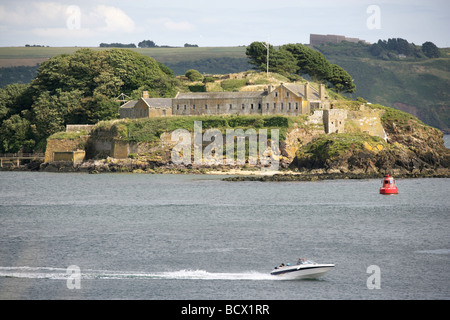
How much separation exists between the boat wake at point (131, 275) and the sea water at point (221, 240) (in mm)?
63

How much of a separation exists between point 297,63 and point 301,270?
10585 centimetres

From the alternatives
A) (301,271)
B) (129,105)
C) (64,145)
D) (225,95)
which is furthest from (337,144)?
(301,271)

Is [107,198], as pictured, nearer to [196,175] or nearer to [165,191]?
[165,191]

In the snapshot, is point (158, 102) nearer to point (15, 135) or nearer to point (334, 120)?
point (15, 135)

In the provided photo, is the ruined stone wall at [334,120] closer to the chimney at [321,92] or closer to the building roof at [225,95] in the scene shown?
the chimney at [321,92]

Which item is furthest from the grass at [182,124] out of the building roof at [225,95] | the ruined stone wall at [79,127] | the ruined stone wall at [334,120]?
the ruined stone wall at [79,127]

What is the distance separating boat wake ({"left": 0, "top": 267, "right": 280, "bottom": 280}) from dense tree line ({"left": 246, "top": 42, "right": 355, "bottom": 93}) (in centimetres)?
9848

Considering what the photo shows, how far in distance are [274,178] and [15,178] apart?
3720 centimetres

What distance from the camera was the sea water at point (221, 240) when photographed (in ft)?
132

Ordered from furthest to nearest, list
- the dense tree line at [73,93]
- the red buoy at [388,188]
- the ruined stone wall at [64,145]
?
the dense tree line at [73,93]
the ruined stone wall at [64,145]
the red buoy at [388,188]

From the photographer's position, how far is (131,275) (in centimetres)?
4244

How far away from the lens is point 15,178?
339 feet

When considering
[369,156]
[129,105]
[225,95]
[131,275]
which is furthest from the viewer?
[129,105]
